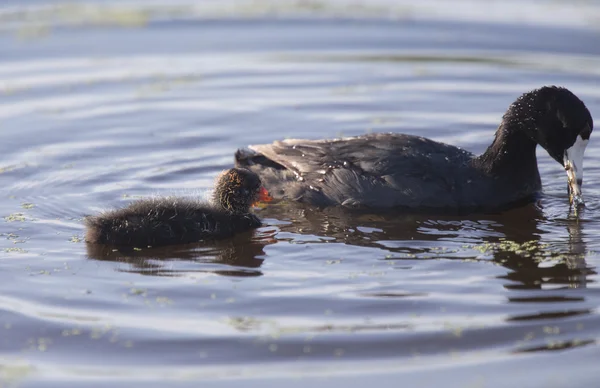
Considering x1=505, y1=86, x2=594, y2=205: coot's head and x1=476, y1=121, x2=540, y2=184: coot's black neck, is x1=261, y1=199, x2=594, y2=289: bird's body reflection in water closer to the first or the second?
x1=476, y1=121, x2=540, y2=184: coot's black neck

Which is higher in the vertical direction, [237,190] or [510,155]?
[510,155]

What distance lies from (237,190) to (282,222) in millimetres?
539

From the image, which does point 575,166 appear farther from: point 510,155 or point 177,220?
point 177,220

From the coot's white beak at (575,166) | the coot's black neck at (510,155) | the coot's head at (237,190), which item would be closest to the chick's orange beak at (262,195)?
the coot's head at (237,190)

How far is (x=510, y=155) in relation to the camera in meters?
8.52

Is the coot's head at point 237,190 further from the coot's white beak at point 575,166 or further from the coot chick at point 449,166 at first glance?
the coot's white beak at point 575,166

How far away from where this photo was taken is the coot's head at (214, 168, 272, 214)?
25.8 ft

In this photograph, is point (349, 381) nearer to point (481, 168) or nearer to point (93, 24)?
point (481, 168)

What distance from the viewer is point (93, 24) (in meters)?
15.3

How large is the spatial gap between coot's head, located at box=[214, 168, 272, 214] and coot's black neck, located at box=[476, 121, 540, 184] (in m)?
2.03

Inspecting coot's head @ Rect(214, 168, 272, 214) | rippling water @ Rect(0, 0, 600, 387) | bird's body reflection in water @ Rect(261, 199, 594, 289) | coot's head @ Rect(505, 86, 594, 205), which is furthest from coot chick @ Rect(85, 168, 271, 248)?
coot's head @ Rect(505, 86, 594, 205)


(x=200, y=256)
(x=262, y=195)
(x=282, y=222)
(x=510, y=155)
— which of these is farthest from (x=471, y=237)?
(x=200, y=256)

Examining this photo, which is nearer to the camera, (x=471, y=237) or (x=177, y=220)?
(x=177, y=220)

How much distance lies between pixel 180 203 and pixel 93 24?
859 cm
